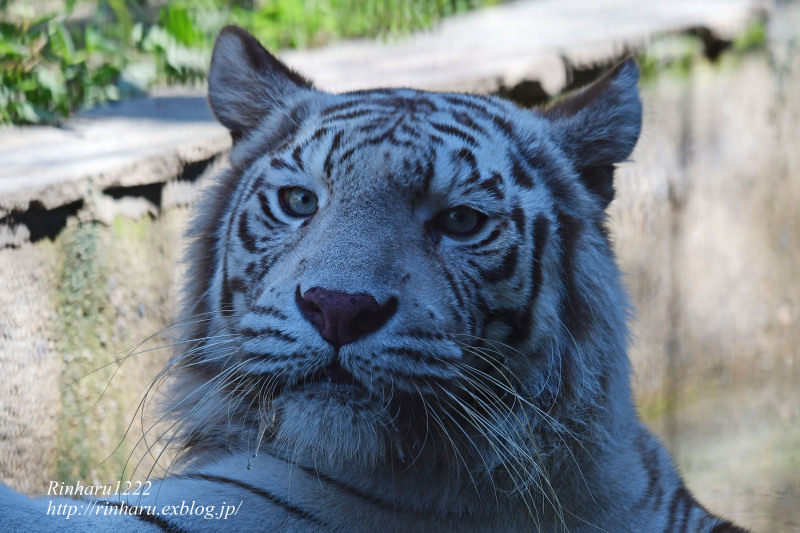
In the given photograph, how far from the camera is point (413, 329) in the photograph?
1.46 m

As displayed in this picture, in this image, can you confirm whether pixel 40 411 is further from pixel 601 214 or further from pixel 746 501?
pixel 746 501

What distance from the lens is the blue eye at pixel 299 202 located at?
1.69 m

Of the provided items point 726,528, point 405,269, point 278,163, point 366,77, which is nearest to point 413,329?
point 405,269

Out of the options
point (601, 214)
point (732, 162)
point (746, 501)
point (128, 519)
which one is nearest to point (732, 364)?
point (732, 162)

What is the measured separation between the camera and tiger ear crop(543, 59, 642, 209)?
1.87 metres

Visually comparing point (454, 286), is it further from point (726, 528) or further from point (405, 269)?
point (726, 528)

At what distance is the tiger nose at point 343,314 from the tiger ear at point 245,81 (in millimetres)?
709

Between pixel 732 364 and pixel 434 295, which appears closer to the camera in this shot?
pixel 434 295

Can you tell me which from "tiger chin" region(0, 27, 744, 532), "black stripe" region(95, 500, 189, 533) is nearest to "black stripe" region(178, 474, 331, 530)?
"tiger chin" region(0, 27, 744, 532)

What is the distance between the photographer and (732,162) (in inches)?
162

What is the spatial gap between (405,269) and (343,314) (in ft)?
0.54

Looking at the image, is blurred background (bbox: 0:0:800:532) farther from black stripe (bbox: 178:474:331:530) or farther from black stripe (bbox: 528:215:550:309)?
black stripe (bbox: 528:215:550:309)

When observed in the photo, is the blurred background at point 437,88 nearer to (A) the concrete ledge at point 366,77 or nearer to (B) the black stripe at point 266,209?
(A) the concrete ledge at point 366,77

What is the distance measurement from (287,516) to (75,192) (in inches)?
46.3
